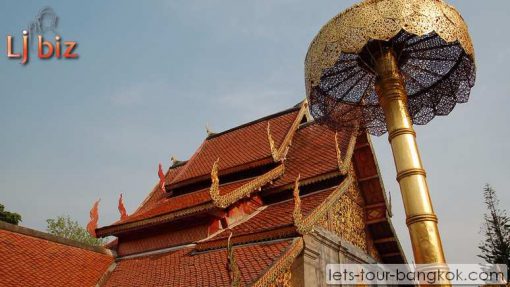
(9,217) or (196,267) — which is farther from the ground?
(9,217)

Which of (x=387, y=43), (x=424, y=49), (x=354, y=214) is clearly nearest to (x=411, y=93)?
(x=424, y=49)

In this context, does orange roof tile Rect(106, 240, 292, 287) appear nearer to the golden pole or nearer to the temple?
the temple

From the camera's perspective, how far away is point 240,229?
8555 millimetres

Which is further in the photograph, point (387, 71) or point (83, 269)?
point (83, 269)

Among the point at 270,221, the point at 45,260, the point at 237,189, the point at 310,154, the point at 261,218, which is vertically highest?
the point at 310,154

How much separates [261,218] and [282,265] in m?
2.39

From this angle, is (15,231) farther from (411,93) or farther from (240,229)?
(411,93)

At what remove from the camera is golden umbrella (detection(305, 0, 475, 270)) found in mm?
3988

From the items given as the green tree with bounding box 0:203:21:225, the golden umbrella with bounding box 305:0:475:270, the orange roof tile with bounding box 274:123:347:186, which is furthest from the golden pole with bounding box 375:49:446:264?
the green tree with bounding box 0:203:21:225

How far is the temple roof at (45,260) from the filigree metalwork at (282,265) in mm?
4155

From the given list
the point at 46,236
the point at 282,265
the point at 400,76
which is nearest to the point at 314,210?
the point at 282,265

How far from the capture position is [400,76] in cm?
468

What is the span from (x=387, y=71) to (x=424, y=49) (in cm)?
136

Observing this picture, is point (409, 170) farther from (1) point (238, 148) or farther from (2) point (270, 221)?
(1) point (238, 148)
